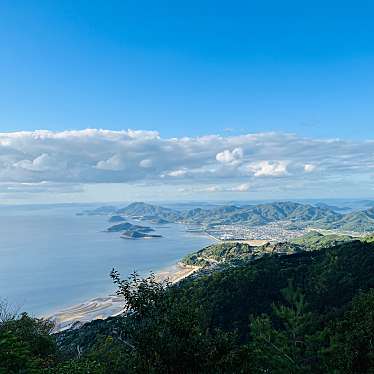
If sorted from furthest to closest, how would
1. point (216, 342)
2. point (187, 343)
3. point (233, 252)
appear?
point (233, 252) → point (216, 342) → point (187, 343)

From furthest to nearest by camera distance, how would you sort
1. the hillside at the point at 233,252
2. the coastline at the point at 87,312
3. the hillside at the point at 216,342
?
the hillside at the point at 233,252 → the coastline at the point at 87,312 → the hillside at the point at 216,342

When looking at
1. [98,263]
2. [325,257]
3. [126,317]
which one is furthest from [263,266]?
[98,263]

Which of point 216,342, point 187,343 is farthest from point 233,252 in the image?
point 187,343

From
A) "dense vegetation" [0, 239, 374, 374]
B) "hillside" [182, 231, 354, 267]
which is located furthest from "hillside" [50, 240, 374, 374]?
"hillside" [182, 231, 354, 267]

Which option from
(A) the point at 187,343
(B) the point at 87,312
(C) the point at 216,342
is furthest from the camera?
(B) the point at 87,312

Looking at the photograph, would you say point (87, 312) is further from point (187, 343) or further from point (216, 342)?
point (187, 343)

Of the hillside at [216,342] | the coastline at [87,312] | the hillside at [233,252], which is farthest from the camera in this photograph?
the hillside at [233,252]

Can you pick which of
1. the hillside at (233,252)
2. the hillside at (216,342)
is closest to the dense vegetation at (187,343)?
the hillside at (216,342)

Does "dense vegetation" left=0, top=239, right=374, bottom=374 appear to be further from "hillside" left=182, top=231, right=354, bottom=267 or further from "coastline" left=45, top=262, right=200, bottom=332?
"hillside" left=182, top=231, right=354, bottom=267

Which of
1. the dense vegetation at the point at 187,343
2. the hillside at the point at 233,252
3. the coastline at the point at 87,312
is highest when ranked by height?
the dense vegetation at the point at 187,343

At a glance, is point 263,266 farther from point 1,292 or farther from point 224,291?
point 1,292

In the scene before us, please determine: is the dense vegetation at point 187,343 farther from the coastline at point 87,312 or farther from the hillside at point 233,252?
the hillside at point 233,252
